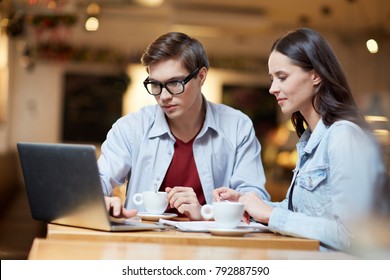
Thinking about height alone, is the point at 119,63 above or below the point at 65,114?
above

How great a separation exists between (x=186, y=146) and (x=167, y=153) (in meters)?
0.07

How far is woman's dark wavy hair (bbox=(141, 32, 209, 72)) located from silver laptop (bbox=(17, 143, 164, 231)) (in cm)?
62

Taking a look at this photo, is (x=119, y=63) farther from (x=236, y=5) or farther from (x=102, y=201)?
(x=102, y=201)

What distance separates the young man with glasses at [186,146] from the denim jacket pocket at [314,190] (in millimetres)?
438

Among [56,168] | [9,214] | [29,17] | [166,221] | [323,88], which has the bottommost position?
[9,214]

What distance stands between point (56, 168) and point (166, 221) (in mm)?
351

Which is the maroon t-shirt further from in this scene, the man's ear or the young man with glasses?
the man's ear

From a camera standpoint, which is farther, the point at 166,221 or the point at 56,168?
the point at 166,221

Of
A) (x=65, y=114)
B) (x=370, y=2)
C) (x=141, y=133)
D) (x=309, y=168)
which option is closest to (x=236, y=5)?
(x=370, y=2)

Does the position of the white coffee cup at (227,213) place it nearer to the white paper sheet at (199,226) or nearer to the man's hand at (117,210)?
the white paper sheet at (199,226)

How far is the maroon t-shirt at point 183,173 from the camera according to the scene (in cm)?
251

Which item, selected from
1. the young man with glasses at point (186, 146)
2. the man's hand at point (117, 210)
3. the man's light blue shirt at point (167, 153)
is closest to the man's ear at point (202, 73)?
the young man with glasses at point (186, 146)

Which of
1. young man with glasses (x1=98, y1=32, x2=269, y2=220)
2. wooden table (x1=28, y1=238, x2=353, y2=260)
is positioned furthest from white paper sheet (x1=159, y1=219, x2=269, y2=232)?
young man with glasses (x1=98, y1=32, x2=269, y2=220)

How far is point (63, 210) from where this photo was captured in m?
1.83
